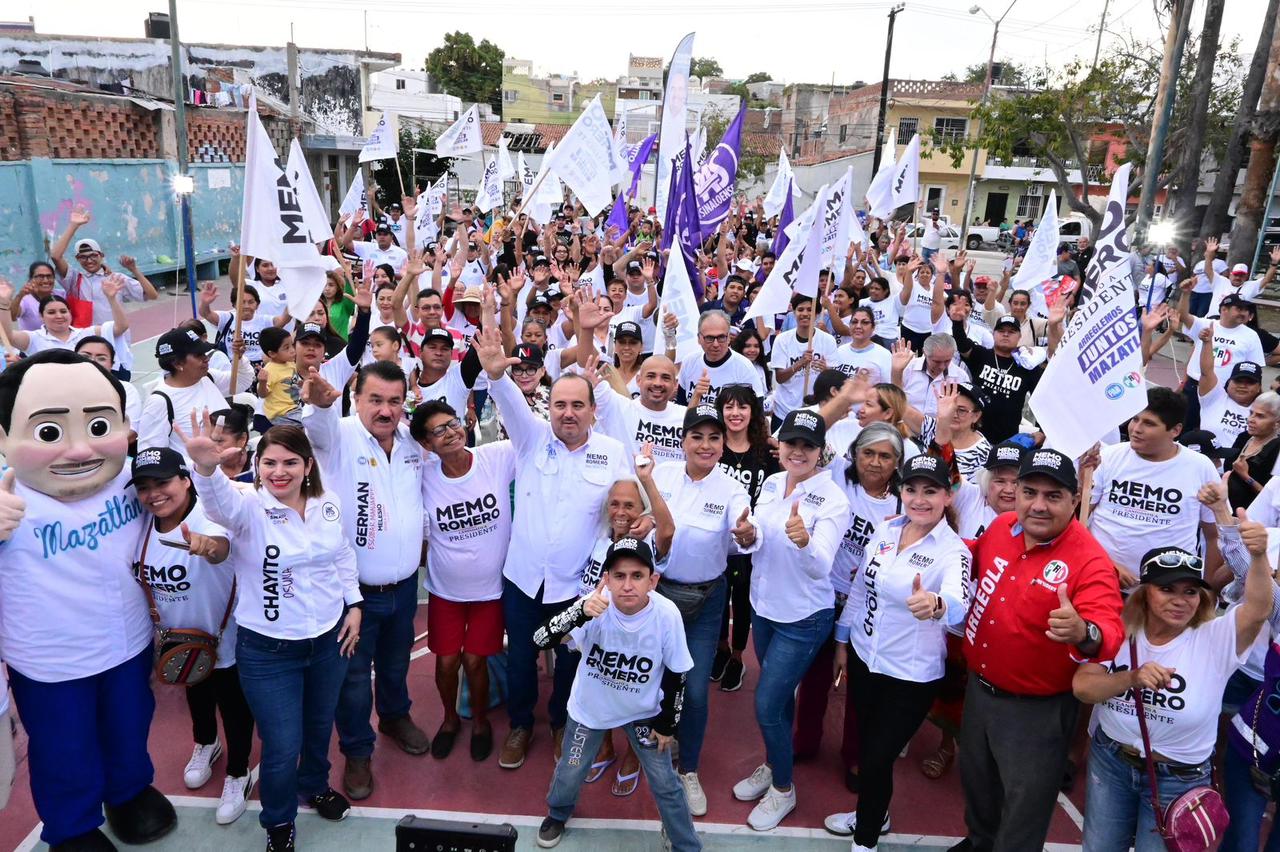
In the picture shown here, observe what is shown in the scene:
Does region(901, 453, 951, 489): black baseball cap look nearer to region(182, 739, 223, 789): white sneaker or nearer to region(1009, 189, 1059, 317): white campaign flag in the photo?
region(182, 739, 223, 789): white sneaker

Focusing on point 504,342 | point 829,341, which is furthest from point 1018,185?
point 504,342

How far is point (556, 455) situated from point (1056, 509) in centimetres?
228

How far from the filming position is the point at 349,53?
105 feet

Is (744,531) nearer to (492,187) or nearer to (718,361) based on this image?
(718,361)

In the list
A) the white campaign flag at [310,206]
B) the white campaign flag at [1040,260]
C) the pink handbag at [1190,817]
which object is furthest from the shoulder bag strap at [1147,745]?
the white campaign flag at [1040,260]

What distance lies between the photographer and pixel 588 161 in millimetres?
9703

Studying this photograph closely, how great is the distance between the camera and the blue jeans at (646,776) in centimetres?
363

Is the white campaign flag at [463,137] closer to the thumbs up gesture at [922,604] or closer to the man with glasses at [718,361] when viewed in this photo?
the man with glasses at [718,361]

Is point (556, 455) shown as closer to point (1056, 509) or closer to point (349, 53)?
point (1056, 509)

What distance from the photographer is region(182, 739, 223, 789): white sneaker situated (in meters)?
4.27

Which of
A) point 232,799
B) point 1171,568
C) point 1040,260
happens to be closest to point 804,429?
point 1171,568

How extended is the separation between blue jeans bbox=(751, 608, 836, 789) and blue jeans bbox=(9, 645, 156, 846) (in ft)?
9.29

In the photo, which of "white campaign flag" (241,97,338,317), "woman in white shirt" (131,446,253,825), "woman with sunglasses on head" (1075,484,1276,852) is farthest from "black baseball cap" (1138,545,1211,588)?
"white campaign flag" (241,97,338,317)

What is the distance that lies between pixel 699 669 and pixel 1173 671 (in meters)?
1.97
